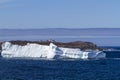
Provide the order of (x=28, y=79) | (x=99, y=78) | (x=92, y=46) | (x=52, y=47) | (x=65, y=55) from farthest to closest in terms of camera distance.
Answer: (x=92, y=46) < (x=65, y=55) < (x=52, y=47) < (x=99, y=78) < (x=28, y=79)

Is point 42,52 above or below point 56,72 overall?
above

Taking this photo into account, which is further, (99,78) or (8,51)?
(8,51)

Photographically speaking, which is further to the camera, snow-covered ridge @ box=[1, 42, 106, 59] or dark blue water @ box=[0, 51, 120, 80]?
snow-covered ridge @ box=[1, 42, 106, 59]

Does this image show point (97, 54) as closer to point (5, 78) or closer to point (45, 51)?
point (45, 51)

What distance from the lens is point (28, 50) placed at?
87.2 metres

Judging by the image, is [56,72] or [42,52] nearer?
[56,72]

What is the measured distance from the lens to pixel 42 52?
85188 mm

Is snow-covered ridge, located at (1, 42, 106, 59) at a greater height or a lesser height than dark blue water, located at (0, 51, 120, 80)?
greater

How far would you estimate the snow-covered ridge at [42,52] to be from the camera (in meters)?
82.4

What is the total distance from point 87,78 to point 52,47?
3152cm

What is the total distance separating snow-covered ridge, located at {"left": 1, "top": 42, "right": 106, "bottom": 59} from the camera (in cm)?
8236

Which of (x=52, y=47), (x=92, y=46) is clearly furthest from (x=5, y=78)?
(x=92, y=46)

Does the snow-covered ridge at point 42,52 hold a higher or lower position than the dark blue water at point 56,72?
higher

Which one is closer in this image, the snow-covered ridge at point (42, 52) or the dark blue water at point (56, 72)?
the dark blue water at point (56, 72)
